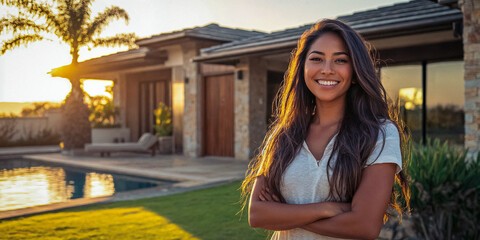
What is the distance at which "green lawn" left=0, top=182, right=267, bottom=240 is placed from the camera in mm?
4996

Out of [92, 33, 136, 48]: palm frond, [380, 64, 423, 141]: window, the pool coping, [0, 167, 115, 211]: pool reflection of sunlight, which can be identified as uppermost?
[92, 33, 136, 48]: palm frond

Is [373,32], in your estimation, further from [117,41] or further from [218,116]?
[117,41]

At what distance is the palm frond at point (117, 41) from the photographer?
1798cm

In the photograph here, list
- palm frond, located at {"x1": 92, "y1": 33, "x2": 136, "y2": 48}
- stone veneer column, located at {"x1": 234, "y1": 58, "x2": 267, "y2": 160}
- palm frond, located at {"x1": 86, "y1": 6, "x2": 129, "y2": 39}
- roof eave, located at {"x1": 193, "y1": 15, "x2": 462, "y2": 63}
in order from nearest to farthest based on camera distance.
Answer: roof eave, located at {"x1": 193, "y1": 15, "x2": 462, "y2": 63}
stone veneer column, located at {"x1": 234, "y1": 58, "x2": 267, "y2": 160}
palm frond, located at {"x1": 86, "y1": 6, "x2": 129, "y2": 39}
palm frond, located at {"x1": 92, "y1": 33, "x2": 136, "y2": 48}

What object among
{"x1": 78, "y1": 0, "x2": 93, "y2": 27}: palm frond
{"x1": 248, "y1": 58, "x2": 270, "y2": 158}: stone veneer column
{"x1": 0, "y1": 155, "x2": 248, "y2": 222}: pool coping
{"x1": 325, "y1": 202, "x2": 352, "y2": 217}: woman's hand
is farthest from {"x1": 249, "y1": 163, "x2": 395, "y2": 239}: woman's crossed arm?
{"x1": 78, "y1": 0, "x2": 93, "y2": 27}: palm frond

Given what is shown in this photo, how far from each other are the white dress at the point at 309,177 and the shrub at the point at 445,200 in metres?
2.80

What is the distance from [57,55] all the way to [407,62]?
1350 cm


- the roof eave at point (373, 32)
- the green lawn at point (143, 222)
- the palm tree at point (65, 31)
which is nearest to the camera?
the green lawn at point (143, 222)

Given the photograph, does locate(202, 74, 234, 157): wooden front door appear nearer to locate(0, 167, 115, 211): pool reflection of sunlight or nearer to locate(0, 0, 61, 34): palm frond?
locate(0, 167, 115, 211): pool reflection of sunlight

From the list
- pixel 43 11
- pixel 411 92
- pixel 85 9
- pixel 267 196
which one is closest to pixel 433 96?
pixel 411 92

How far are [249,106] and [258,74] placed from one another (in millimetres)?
1022

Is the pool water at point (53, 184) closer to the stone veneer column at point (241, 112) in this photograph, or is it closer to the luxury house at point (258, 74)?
the stone veneer column at point (241, 112)

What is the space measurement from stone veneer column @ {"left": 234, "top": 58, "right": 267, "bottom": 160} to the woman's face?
37.7 ft

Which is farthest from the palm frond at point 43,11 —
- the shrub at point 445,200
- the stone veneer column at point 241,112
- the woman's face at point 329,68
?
the woman's face at point 329,68
